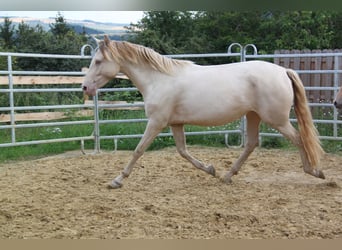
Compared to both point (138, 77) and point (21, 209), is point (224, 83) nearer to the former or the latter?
point (138, 77)

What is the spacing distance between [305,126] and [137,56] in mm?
1779

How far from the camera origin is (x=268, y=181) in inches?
163

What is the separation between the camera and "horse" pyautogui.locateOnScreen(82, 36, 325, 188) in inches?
150

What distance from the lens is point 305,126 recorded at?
3.89 m

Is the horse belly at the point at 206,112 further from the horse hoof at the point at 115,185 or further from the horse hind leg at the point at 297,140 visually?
the horse hoof at the point at 115,185

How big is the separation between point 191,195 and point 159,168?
131 cm

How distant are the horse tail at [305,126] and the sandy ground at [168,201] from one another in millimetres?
309

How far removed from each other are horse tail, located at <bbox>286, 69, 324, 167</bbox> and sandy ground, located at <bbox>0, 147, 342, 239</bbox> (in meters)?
0.31

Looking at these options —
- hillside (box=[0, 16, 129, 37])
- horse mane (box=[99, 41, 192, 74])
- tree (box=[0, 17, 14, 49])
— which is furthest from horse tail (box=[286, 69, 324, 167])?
tree (box=[0, 17, 14, 49])

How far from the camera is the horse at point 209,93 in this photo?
3820mm

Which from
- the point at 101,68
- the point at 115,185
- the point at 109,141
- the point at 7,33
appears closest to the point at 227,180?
the point at 115,185

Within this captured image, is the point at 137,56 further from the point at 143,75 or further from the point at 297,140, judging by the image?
the point at 297,140

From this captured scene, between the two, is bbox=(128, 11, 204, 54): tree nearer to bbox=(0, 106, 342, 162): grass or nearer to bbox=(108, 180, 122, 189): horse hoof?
bbox=(0, 106, 342, 162): grass

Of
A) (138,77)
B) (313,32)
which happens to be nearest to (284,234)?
(138,77)
